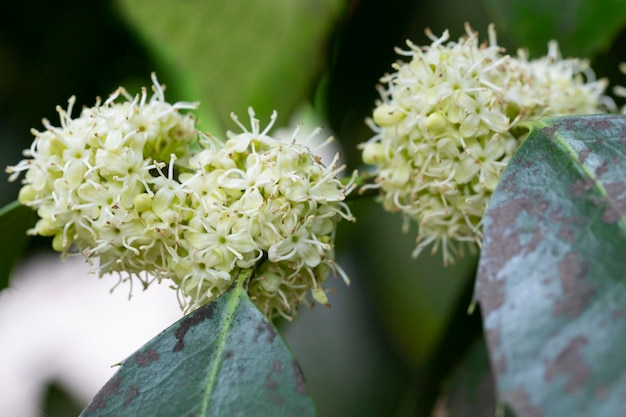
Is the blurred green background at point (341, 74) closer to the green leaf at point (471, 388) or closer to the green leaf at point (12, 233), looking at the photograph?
the green leaf at point (471, 388)

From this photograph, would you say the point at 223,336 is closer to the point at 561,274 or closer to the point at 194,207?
the point at 194,207

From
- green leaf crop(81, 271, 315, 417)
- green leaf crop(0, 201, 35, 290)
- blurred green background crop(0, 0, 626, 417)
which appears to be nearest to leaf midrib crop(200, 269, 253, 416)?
green leaf crop(81, 271, 315, 417)

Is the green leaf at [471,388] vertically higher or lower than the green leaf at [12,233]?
lower

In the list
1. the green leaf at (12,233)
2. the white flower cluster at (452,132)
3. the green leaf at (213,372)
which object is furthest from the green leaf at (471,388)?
the green leaf at (12,233)

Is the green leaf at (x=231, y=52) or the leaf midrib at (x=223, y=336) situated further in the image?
the green leaf at (x=231, y=52)

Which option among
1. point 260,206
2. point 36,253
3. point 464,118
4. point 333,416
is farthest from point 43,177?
point 333,416

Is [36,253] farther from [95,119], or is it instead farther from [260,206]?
[260,206]

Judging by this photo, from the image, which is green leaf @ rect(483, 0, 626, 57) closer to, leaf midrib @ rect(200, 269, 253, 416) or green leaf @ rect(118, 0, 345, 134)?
green leaf @ rect(118, 0, 345, 134)
